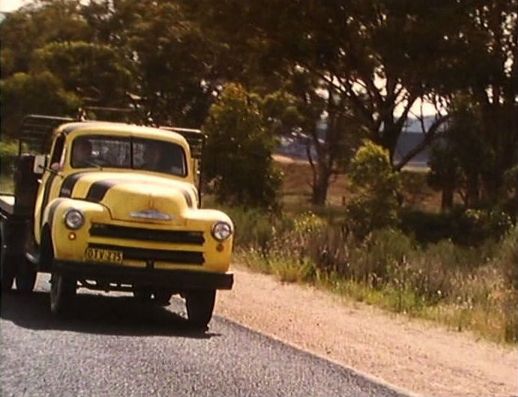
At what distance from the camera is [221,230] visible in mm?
12969

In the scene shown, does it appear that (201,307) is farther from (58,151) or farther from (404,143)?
(404,143)

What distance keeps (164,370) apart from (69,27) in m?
42.2

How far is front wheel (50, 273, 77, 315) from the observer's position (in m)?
12.8

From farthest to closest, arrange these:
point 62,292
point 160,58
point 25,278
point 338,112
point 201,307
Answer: point 160,58, point 338,112, point 25,278, point 201,307, point 62,292

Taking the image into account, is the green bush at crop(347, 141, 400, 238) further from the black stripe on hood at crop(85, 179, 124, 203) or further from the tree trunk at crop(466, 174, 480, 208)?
the black stripe on hood at crop(85, 179, 124, 203)

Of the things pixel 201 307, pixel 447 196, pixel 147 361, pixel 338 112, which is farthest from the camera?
pixel 338 112

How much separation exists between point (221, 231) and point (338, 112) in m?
31.0

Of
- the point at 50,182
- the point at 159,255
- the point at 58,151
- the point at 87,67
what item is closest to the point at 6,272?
the point at 50,182

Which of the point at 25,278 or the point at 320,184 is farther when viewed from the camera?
the point at 320,184

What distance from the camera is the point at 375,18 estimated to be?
31.6 m

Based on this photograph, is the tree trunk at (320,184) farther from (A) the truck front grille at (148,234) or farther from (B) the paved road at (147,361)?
(B) the paved road at (147,361)

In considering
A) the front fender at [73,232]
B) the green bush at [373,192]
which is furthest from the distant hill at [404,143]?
the front fender at [73,232]

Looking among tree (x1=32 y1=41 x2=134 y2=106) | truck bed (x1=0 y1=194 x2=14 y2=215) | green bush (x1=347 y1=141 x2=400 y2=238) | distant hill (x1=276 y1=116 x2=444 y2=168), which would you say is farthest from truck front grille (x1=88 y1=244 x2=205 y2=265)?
tree (x1=32 y1=41 x2=134 y2=106)

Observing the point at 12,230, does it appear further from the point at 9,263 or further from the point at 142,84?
Result: the point at 142,84
